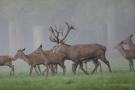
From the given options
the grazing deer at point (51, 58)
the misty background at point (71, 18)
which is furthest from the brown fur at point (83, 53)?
the misty background at point (71, 18)

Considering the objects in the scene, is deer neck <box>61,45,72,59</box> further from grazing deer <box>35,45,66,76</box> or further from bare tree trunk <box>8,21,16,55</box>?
bare tree trunk <box>8,21,16,55</box>

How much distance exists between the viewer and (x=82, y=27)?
726 inches

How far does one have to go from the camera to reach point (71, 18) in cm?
1786

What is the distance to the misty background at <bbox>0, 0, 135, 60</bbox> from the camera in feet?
55.3

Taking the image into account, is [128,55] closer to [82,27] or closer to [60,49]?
[60,49]

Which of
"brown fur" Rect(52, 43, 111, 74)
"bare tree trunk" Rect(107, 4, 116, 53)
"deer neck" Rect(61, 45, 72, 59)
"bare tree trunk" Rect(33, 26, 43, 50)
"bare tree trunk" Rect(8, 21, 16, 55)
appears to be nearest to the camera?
Answer: "brown fur" Rect(52, 43, 111, 74)

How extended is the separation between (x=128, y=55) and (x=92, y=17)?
352 inches

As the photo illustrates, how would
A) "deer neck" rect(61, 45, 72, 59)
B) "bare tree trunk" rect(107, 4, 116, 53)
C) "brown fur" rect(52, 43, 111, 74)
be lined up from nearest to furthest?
"brown fur" rect(52, 43, 111, 74) < "deer neck" rect(61, 45, 72, 59) < "bare tree trunk" rect(107, 4, 116, 53)

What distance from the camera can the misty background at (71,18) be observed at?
1684 centimetres

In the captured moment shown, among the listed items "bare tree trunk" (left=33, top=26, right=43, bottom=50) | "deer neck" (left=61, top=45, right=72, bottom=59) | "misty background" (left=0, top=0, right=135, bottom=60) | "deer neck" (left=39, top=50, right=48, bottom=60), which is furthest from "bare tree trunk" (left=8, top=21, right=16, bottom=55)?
"deer neck" (left=61, top=45, right=72, bottom=59)

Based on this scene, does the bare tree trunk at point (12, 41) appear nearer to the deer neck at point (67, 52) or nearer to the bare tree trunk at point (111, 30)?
the bare tree trunk at point (111, 30)

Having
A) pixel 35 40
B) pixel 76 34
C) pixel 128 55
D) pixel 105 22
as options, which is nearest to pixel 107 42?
pixel 105 22

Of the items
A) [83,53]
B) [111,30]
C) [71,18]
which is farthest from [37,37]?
[83,53]

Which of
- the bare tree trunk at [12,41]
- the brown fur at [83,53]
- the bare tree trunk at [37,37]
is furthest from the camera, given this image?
the bare tree trunk at [12,41]
